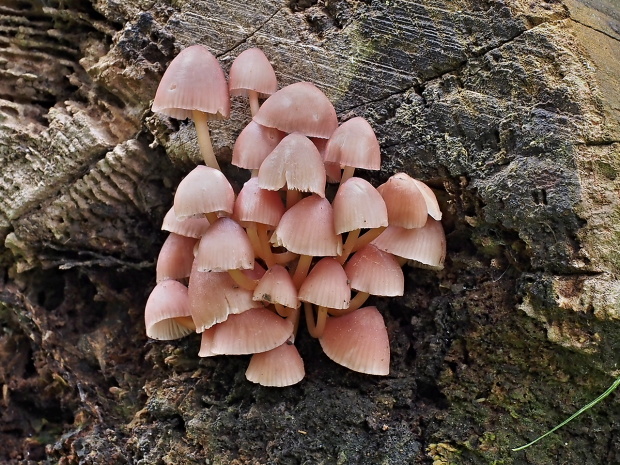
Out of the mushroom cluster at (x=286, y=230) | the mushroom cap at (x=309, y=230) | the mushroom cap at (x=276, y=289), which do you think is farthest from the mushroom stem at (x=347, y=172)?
the mushroom cap at (x=276, y=289)

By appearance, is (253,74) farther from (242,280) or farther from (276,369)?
(276,369)

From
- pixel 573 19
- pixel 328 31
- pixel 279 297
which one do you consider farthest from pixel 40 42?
pixel 573 19

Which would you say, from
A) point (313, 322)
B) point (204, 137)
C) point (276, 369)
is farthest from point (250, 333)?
point (204, 137)

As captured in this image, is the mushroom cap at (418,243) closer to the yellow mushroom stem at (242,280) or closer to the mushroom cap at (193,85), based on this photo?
the yellow mushroom stem at (242,280)

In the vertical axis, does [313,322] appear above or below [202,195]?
below

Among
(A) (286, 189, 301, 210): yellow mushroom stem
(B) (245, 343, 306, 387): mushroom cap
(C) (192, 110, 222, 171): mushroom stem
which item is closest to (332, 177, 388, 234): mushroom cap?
(A) (286, 189, 301, 210): yellow mushroom stem

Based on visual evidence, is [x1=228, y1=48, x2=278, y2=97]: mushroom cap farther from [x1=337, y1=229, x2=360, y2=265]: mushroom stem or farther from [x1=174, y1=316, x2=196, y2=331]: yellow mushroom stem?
[x1=174, y1=316, x2=196, y2=331]: yellow mushroom stem

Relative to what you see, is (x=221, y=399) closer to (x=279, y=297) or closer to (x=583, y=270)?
(x=279, y=297)
